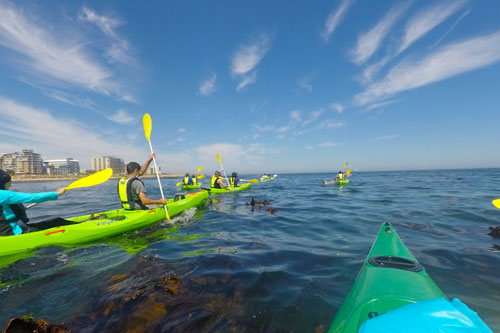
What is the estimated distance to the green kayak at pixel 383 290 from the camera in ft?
6.72

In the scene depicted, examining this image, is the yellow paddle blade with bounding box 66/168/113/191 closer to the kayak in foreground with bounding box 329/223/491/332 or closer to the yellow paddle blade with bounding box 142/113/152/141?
the yellow paddle blade with bounding box 142/113/152/141

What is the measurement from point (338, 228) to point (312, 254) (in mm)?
2636

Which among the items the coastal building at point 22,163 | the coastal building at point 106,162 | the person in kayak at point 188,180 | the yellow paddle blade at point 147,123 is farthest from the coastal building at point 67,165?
the yellow paddle blade at point 147,123

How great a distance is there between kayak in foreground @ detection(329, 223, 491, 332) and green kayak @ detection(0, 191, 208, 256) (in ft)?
21.0

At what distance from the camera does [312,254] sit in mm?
5086

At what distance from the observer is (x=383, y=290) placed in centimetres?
228

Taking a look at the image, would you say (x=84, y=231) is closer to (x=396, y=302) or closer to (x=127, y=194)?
(x=127, y=194)

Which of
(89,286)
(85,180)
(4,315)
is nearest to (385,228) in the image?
(89,286)

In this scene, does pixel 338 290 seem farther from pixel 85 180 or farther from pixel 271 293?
pixel 85 180

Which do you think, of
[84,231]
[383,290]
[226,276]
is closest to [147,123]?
[84,231]

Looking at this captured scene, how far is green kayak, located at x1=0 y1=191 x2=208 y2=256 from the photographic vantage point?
5.06 m

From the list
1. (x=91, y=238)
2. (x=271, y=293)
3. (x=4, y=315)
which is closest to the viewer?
(x=4, y=315)

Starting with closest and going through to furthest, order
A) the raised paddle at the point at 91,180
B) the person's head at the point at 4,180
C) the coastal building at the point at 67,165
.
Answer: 1. the person's head at the point at 4,180
2. the raised paddle at the point at 91,180
3. the coastal building at the point at 67,165

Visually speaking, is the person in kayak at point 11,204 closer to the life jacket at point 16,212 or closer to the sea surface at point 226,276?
the life jacket at point 16,212
